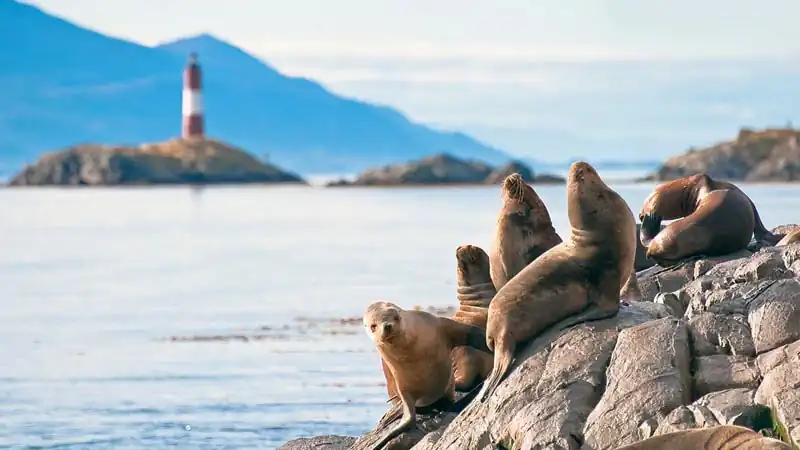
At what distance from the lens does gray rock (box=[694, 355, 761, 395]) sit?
31.7 ft

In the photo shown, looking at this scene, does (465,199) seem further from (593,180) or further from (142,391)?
(593,180)

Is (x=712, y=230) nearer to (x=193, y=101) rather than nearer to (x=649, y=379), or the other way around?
(x=649, y=379)

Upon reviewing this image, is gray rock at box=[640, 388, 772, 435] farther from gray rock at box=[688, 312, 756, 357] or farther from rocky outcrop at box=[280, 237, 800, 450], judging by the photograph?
gray rock at box=[688, 312, 756, 357]

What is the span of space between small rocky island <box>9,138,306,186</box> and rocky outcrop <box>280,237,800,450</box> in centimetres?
11538

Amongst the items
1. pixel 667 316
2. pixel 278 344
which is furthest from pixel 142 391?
pixel 667 316

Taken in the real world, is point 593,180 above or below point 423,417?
above

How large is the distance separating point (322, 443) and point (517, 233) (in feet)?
7.27

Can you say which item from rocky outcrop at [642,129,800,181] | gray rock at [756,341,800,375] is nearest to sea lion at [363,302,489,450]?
gray rock at [756,341,800,375]

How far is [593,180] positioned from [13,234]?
2491 inches

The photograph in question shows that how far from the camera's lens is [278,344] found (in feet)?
82.3

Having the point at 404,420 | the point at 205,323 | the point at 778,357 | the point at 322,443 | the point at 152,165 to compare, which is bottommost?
the point at 205,323

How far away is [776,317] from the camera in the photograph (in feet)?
32.7

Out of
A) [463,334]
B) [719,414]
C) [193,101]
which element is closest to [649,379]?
[719,414]

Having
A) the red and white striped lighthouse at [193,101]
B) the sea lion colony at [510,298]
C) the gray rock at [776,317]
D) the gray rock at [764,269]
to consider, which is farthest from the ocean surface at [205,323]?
the red and white striped lighthouse at [193,101]
